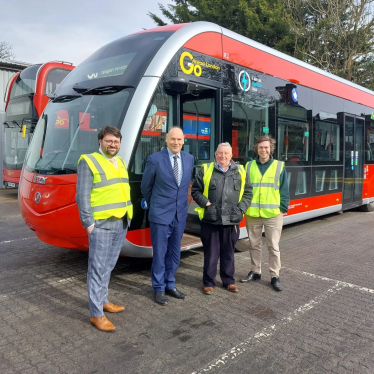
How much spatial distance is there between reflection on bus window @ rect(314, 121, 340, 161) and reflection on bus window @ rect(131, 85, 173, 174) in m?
4.13

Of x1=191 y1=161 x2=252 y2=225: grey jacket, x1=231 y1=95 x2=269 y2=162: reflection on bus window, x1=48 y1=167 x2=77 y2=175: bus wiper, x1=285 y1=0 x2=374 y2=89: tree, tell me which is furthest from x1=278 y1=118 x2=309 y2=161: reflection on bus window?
x1=285 y1=0 x2=374 y2=89: tree

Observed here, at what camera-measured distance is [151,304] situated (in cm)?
406

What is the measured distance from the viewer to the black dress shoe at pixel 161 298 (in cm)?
403

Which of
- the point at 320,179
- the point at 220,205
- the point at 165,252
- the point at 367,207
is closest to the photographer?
the point at 165,252

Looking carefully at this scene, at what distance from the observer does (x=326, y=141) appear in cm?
810

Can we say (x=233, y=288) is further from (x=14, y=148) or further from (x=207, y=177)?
(x=14, y=148)

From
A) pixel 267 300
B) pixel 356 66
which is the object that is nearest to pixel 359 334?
pixel 267 300

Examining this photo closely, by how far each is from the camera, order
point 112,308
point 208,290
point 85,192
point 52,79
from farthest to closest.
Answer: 1. point 52,79
2. point 208,290
3. point 112,308
4. point 85,192

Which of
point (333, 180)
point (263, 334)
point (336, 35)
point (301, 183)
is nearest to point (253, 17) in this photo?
point (336, 35)

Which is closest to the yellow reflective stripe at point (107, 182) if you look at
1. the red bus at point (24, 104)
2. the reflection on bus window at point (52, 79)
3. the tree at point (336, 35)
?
the red bus at point (24, 104)

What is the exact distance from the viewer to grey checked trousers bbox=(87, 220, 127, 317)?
3.41 m

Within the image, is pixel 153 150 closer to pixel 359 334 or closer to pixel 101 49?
pixel 101 49

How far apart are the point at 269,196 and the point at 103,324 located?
2.32 metres

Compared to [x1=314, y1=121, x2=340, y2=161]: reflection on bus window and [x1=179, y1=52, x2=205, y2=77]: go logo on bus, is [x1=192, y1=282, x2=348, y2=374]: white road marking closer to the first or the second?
[x1=179, y1=52, x2=205, y2=77]: go logo on bus
